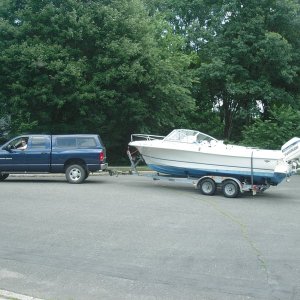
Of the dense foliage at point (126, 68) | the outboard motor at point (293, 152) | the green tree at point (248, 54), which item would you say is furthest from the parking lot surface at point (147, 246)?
the green tree at point (248, 54)

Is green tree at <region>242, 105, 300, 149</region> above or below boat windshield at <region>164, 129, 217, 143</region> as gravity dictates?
above

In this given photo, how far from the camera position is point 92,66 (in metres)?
26.0

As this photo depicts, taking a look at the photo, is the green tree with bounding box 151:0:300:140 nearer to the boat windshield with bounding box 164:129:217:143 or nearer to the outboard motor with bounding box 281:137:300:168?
the boat windshield with bounding box 164:129:217:143

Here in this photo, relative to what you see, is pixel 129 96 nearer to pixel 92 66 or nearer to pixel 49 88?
pixel 92 66

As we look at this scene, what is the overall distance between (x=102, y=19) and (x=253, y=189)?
14.9 m

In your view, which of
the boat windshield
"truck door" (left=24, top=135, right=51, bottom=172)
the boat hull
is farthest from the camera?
"truck door" (left=24, top=135, right=51, bottom=172)

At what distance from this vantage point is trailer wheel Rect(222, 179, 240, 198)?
51.0ft

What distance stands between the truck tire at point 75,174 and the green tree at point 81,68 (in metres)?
6.93

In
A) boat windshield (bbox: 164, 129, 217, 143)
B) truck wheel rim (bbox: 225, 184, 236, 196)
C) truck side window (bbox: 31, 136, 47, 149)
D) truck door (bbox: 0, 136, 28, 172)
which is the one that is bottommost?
truck wheel rim (bbox: 225, 184, 236, 196)

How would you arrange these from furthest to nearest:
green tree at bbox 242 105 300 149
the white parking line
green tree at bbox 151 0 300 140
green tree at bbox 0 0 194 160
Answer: green tree at bbox 151 0 300 140 < green tree at bbox 242 105 300 149 < green tree at bbox 0 0 194 160 < the white parking line

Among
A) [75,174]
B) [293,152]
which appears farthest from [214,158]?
[75,174]

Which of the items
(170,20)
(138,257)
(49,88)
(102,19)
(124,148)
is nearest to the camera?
(138,257)

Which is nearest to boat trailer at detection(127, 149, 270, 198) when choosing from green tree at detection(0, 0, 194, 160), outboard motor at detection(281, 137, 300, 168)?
outboard motor at detection(281, 137, 300, 168)

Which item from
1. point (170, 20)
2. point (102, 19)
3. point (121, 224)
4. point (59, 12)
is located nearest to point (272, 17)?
point (170, 20)
